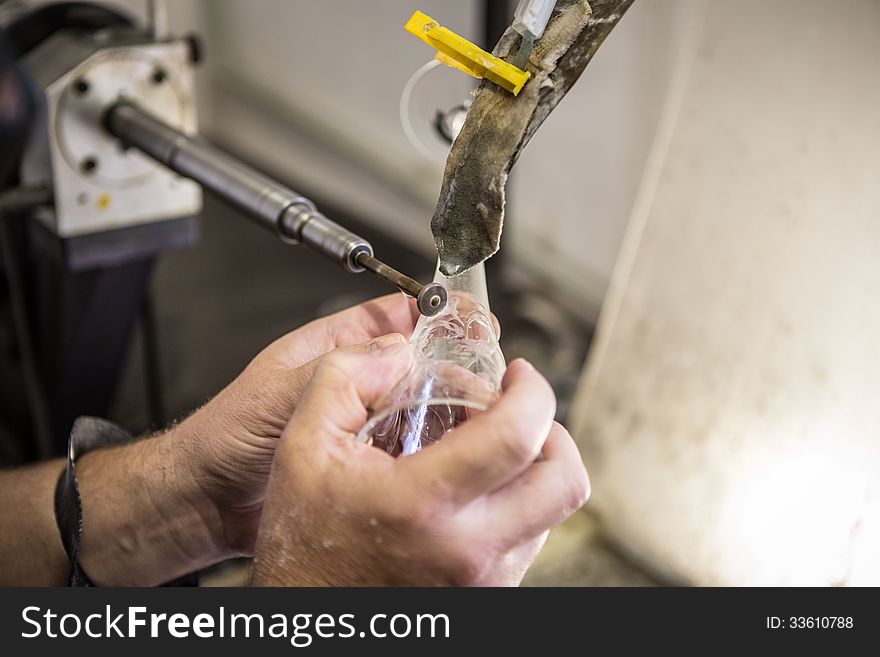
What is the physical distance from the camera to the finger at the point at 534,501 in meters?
0.53

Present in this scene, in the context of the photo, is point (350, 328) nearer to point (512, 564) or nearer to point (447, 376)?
point (447, 376)

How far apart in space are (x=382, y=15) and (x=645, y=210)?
1234mm

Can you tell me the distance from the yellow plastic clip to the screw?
0.47 metres

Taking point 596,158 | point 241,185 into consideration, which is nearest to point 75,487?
point 241,185

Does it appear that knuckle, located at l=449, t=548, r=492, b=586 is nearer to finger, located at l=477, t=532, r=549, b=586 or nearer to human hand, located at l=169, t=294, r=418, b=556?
finger, located at l=477, t=532, r=549, b=586

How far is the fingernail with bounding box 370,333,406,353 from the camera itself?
61cm

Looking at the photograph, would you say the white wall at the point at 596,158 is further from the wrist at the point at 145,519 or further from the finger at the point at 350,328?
the wrist at the point at 145,519

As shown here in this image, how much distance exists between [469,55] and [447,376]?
8.1 inches

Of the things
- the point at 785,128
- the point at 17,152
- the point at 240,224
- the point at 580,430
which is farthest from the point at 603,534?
the point at 240,224

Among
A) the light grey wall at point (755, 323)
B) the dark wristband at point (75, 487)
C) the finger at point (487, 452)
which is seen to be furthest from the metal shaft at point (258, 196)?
the light grey wall at point (755, 323)

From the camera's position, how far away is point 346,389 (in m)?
0.57

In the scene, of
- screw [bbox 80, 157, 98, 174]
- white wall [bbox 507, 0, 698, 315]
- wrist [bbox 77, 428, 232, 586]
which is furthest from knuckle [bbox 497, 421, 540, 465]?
white wall [bbox 507, 0, 698, 315]
